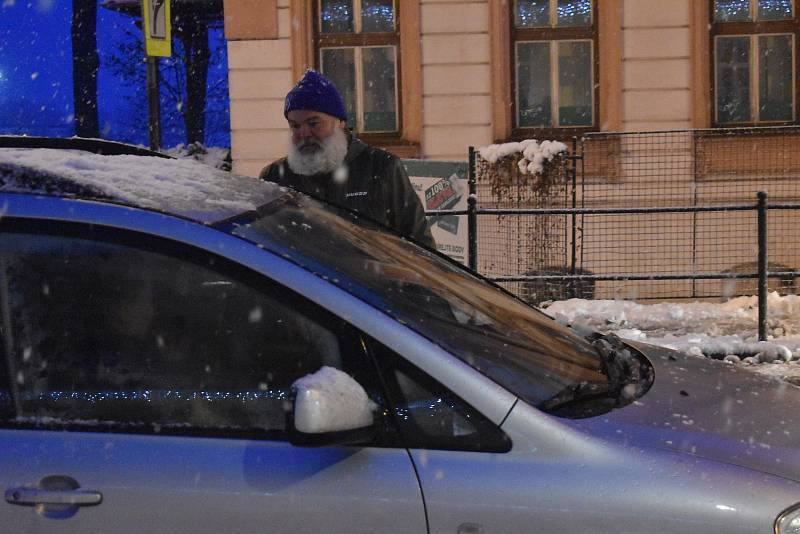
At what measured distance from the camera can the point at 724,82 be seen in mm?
11516

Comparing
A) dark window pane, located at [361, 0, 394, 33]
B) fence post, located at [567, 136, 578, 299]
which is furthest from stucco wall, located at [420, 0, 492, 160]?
fence post, located at [567, 136, 578, 299]

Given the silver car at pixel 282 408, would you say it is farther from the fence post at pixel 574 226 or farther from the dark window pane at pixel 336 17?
the dark window pane at pixel 336 17

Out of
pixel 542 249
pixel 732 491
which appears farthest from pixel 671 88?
pixel 732 491

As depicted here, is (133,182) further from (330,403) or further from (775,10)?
(775,10)

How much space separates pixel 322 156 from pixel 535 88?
23.8ft

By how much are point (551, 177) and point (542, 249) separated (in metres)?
1.07

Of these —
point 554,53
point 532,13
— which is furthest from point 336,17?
point 554,53

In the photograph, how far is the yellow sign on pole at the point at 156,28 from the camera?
809cm

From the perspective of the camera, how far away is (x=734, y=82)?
11516 mm

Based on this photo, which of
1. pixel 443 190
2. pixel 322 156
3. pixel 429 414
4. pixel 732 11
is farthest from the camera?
pixel 732 11

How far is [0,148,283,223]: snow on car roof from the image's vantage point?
250cm

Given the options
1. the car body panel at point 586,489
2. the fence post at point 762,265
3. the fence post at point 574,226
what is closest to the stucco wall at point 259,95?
the fence post at point 574,226

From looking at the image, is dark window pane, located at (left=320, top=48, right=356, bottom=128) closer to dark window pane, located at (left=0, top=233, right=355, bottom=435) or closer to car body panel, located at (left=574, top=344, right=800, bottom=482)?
car body panel, located at (left=574, top=344, right=800, bottom=482)

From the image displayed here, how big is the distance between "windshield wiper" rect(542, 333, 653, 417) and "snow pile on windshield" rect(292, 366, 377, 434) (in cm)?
49
